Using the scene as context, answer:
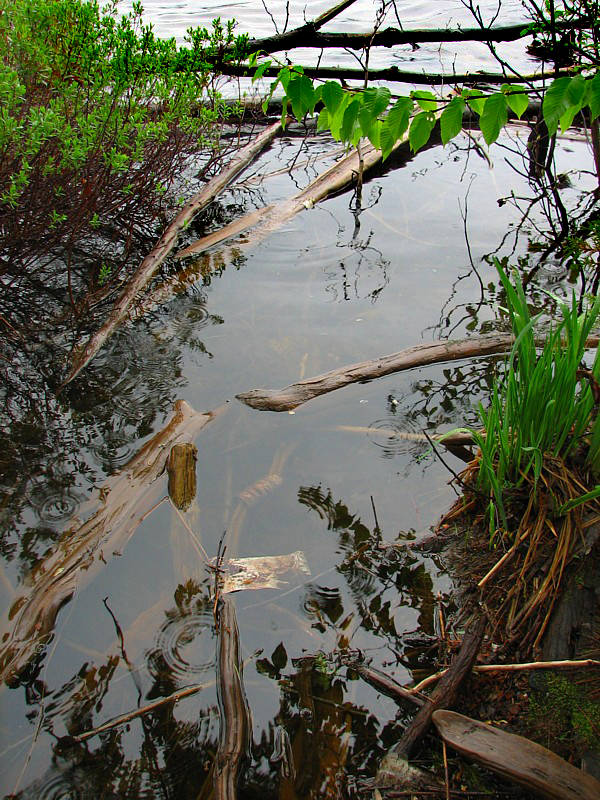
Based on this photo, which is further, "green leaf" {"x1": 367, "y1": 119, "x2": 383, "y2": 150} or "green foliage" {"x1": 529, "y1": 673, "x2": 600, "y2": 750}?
"green leaf" {"x1": 367, "y1": 119, "x2": 383, "y2": 150}

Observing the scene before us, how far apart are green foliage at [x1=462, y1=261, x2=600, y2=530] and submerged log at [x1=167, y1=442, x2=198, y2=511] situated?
1.31 m

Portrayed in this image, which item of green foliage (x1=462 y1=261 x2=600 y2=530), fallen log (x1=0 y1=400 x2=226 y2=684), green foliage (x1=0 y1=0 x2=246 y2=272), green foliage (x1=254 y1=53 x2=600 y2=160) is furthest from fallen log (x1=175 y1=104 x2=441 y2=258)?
green foliage (x1=462 y1=261 x2=600 y2=530)

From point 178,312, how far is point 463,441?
224 cm

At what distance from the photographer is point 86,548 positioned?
2666 millimetres

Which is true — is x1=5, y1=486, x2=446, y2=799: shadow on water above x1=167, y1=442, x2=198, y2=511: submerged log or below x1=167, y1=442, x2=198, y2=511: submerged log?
below

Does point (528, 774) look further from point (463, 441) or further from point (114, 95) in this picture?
point (114, 95)

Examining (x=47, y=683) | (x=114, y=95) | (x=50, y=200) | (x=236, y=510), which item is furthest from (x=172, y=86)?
(x=47, y=683)

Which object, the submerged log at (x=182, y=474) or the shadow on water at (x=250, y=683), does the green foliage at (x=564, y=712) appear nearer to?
the shadow on water at (x=250, y=683)

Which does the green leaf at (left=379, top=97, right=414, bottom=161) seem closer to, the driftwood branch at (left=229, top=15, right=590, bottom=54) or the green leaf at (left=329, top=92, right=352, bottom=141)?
the green leaf at (left=329, top=92, right=352, bottom=141)

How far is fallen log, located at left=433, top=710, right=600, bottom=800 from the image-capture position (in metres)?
1.64

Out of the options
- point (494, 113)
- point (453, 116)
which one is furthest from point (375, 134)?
point (494, 113)

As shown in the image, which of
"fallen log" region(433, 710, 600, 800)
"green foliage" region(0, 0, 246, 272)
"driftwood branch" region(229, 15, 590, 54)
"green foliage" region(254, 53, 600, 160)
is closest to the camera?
"fallen log" region(433, 710, 600, 800)

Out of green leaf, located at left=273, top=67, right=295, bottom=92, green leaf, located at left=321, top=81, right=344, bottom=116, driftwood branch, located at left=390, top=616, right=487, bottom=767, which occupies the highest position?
green leaf, located at left=273, top=67, right=295, bottom=92

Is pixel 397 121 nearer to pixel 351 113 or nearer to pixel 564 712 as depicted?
pixel 351 113
